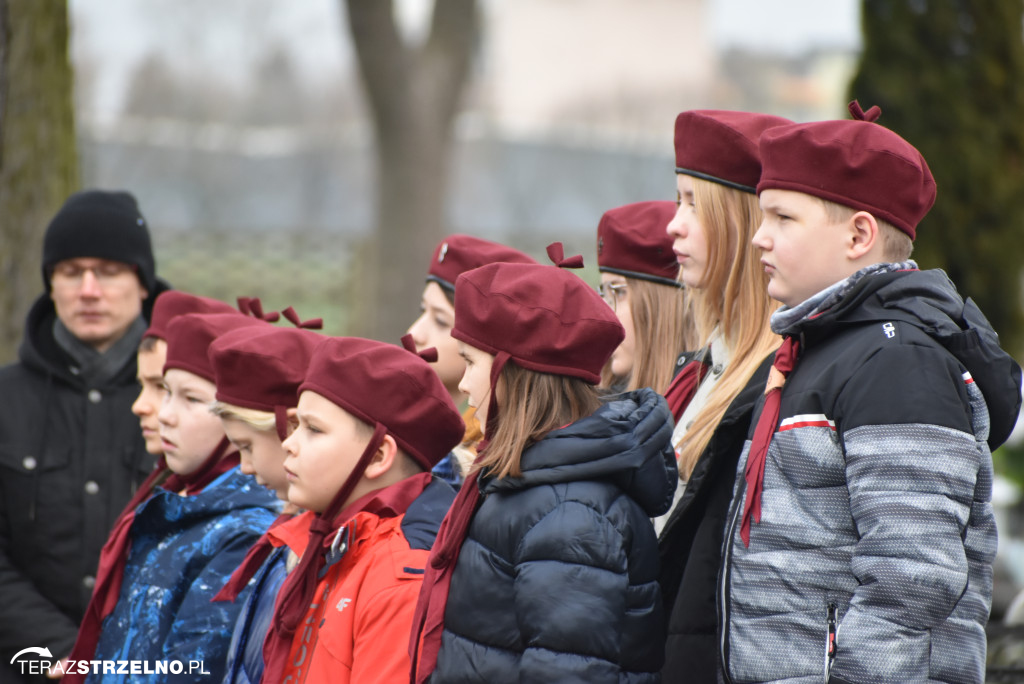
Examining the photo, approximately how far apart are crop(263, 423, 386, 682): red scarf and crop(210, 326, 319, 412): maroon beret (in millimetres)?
510

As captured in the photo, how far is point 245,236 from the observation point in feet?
47.0

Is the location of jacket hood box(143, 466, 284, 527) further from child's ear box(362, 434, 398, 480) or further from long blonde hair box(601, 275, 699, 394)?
long blonde hair box(601, 275, 699, 394)

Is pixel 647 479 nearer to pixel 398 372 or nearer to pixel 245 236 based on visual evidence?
pixel 398 372

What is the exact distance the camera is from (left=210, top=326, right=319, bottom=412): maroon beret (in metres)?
3.26

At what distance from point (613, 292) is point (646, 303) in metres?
0.12

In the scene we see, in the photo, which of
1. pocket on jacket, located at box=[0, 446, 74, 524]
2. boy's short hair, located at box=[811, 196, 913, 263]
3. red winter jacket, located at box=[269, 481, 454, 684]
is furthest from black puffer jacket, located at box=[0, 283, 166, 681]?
boy's short hair, located at box=[811, 196, 913, 263]

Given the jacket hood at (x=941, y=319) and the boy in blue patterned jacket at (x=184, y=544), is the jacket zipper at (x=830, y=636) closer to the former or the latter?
the jacket hood at (x=941, y=319)

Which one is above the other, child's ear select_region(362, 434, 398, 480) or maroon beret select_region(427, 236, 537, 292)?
maroon beret select_region(427, 236, 537, 292)

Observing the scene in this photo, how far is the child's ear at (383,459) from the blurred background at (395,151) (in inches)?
88.8

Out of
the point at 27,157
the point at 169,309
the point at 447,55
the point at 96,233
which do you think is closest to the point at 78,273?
the point at 96,233

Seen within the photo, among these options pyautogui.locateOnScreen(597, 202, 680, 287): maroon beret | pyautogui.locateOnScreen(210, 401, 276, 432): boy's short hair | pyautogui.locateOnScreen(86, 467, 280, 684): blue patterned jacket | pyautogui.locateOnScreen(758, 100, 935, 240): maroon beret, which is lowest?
pyautogui.locateOnScreen(86, 467, 280, 684): blue patterned jacket

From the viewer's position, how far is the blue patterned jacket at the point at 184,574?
10.6 ft

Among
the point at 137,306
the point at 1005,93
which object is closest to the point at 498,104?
the point at 1005,93

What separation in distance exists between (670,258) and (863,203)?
41.3 inches
